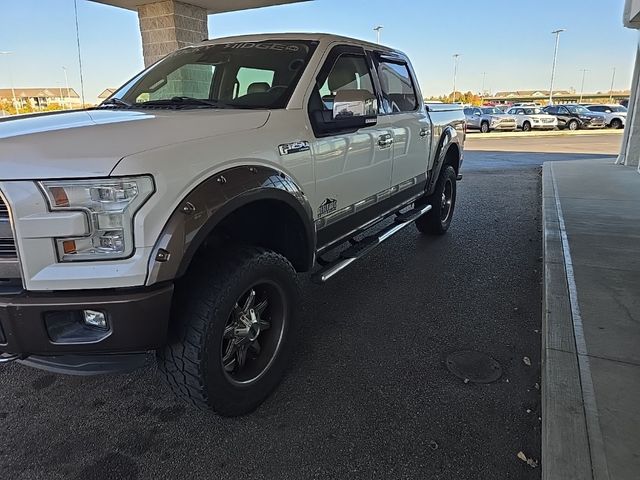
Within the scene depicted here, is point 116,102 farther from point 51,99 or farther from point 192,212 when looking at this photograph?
point 51,99

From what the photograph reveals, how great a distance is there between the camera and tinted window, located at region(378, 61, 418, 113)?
14.3ft

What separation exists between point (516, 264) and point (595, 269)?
0.83 m

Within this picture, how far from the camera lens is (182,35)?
938 centimetres

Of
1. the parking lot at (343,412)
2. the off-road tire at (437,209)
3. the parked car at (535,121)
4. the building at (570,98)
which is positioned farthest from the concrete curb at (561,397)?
the building at (570,98)

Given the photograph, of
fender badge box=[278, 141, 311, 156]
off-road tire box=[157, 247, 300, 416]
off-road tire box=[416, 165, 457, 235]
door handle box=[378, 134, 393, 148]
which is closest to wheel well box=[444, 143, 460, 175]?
off-road tire box=[416, 165, 457, 235]

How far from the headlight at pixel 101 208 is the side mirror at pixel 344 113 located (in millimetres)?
1447

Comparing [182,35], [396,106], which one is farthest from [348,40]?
[182,35]

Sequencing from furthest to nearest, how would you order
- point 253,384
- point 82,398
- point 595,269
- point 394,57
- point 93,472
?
point 394,57 < point 595,269 < point 82,398 < point 253,384 < point 93,472

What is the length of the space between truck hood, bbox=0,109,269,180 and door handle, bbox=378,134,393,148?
157cm

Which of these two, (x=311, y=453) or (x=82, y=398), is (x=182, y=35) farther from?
(x=311, y=453)

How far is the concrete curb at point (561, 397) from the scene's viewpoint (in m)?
2.05

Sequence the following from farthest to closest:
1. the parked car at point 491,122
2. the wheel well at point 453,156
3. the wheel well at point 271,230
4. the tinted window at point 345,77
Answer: the parked car at point 491,122
the wheel well at point 453,156
the tinted window at point 345,77
the wheel well at point 271,230

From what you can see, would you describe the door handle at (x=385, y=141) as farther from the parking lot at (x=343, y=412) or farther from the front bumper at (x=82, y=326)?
the front bumper at (x=82, y=326)

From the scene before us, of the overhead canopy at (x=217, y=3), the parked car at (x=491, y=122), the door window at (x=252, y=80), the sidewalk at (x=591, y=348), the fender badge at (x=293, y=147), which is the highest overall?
the overhead canopy at (x=217, y=3)
